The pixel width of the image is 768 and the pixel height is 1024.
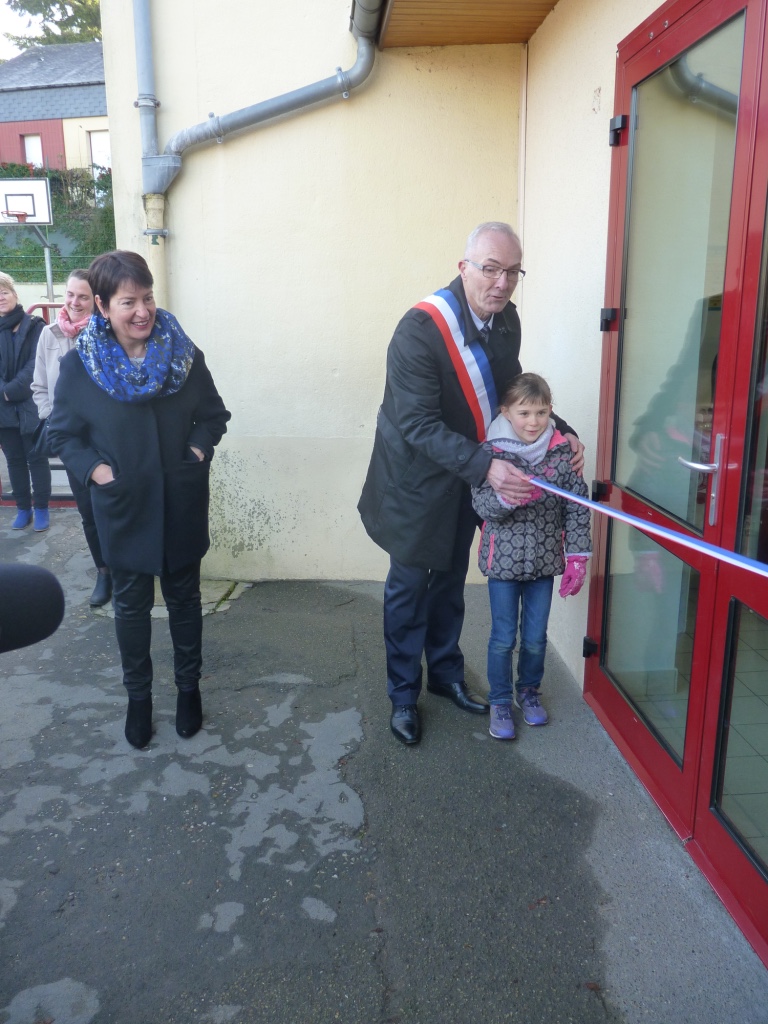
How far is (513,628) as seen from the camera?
3.36 metres

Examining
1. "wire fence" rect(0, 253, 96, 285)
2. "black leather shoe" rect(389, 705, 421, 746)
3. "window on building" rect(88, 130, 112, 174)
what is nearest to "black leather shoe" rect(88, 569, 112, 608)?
"black leather shoe" rect(389, 705, 421, 746)

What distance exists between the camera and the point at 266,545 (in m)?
5.35

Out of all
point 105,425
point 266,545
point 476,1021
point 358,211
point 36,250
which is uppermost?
point 36,250

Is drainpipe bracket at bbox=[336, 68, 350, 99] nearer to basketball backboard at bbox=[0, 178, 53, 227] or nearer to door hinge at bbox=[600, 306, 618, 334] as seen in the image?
door hinge at bbox=[600, 306, 618, 334]

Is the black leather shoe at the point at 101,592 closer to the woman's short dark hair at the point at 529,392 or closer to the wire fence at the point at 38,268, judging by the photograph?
the woman's short dark hair at the point at 529,392

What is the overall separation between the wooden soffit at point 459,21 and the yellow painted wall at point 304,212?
0.47 ft

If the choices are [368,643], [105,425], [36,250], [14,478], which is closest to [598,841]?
[368,643]

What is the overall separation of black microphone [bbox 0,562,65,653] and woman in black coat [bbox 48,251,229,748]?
6.02 feet

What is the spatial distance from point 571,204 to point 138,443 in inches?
87.9

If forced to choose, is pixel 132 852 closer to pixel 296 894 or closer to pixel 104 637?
pixel 296 894

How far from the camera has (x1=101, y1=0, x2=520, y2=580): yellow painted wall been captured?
4.71 metres

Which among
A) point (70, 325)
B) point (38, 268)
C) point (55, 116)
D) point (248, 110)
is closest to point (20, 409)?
point (70, 325)

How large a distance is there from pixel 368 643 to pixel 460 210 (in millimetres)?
2556

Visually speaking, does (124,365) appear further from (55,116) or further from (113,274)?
(55,116)
